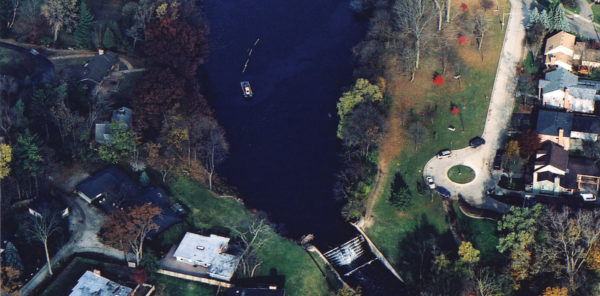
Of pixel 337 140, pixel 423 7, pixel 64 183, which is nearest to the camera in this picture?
pixel 64 183

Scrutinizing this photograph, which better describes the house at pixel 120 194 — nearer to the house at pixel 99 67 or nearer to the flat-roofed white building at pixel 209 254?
the flat-roofed white building at pixel 209 254

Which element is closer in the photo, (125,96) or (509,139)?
(509,139)

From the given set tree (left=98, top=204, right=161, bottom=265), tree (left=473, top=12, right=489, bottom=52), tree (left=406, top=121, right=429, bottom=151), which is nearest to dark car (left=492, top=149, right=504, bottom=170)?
tree (left=406, top=121, right=429, bottom=151)

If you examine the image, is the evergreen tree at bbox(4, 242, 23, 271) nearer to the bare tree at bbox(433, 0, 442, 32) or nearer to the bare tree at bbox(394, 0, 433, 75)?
the bare tree at bbox(394, 0, 433, 75)

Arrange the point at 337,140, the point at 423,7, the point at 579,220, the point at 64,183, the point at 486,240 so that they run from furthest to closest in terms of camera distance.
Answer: the point at 423,7, the point at 337,140, the point at 64,183, the point at 486,240, the point at 579,220

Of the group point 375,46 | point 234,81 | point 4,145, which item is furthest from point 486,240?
point 4,145

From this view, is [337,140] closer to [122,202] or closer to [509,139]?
[509,139]
